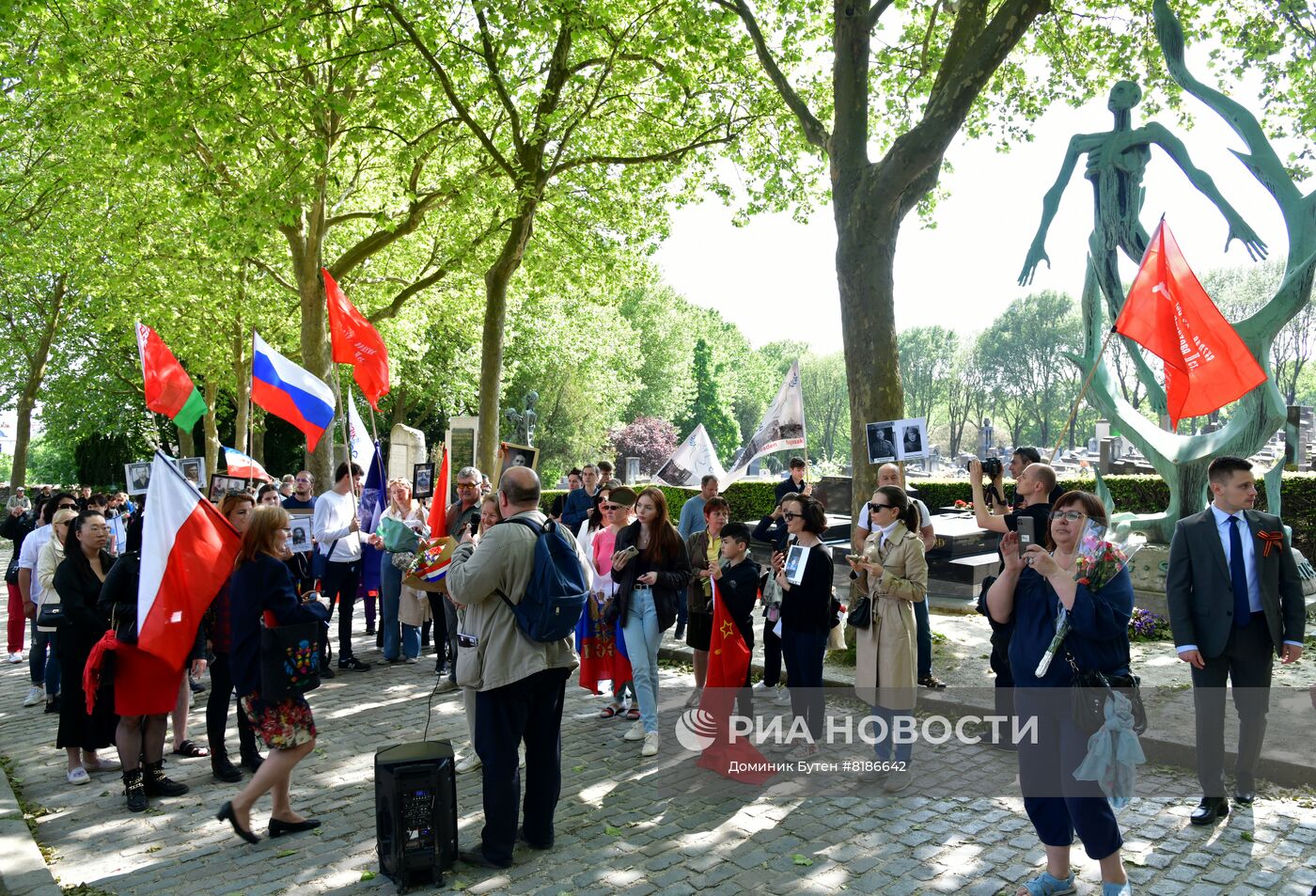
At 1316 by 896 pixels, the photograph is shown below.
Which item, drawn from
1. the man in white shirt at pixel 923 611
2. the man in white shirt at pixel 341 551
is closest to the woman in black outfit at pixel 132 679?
the man in white shirt at pixel 341 551

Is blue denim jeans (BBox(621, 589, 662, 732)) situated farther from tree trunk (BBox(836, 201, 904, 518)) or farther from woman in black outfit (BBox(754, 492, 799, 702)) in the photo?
tree trunk (BBox(836, 201, 904, 518))

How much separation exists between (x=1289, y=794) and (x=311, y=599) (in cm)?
609

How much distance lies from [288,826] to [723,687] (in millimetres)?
2861

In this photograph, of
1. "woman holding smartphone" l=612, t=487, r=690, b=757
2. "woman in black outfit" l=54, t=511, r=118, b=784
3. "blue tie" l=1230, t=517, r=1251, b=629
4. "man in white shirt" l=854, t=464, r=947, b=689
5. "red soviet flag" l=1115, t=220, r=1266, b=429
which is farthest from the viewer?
"man in white shirt" l=854, t=464, r=947, b=689

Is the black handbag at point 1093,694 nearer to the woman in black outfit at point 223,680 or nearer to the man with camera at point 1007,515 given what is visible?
the man with camera at point 1007,515

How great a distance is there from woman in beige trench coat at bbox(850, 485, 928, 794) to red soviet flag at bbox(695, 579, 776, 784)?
0.86m

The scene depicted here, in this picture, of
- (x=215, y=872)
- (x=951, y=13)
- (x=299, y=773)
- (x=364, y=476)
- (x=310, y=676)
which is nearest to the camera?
(x=215, y=872)

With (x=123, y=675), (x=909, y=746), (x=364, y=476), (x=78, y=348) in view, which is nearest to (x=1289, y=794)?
(x=909, y=746)

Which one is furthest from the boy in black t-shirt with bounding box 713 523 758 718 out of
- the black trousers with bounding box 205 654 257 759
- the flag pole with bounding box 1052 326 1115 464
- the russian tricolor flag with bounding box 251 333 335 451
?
the russian tricolor flag with bounding box 251 333 335 451

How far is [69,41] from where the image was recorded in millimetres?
14500

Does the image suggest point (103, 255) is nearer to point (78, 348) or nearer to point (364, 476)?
point (78, 348)

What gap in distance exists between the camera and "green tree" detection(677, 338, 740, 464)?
70875 millimetres

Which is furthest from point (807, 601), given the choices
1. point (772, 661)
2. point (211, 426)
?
point (211, 426)

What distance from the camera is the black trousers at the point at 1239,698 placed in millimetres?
5449
